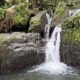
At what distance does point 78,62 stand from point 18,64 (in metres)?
3.92

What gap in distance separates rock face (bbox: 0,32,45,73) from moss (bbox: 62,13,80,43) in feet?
6.85

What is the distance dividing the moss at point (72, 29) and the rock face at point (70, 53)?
295mm

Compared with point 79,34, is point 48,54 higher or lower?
lower

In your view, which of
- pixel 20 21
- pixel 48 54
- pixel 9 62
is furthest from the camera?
pixel 20 21

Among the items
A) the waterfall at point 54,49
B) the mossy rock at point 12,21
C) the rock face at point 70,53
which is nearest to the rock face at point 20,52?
the waterfall at point 54,49

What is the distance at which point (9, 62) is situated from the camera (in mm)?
11180

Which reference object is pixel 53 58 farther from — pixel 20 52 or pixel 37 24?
pixel 37 24

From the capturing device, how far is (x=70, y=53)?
1216cm

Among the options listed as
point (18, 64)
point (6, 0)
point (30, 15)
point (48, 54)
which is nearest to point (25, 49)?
point (18, 64)

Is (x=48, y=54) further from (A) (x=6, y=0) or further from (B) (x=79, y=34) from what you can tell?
(A) (x=6, y=0)

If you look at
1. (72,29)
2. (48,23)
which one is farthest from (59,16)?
(72,29)

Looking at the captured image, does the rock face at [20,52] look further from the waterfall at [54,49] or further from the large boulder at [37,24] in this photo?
the large boulder at [37,24]

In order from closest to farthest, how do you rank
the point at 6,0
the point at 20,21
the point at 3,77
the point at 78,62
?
the point at 3,77, the point at 78,62, the point at 20,21, the point at 6,0

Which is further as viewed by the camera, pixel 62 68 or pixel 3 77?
pixel 62 68
